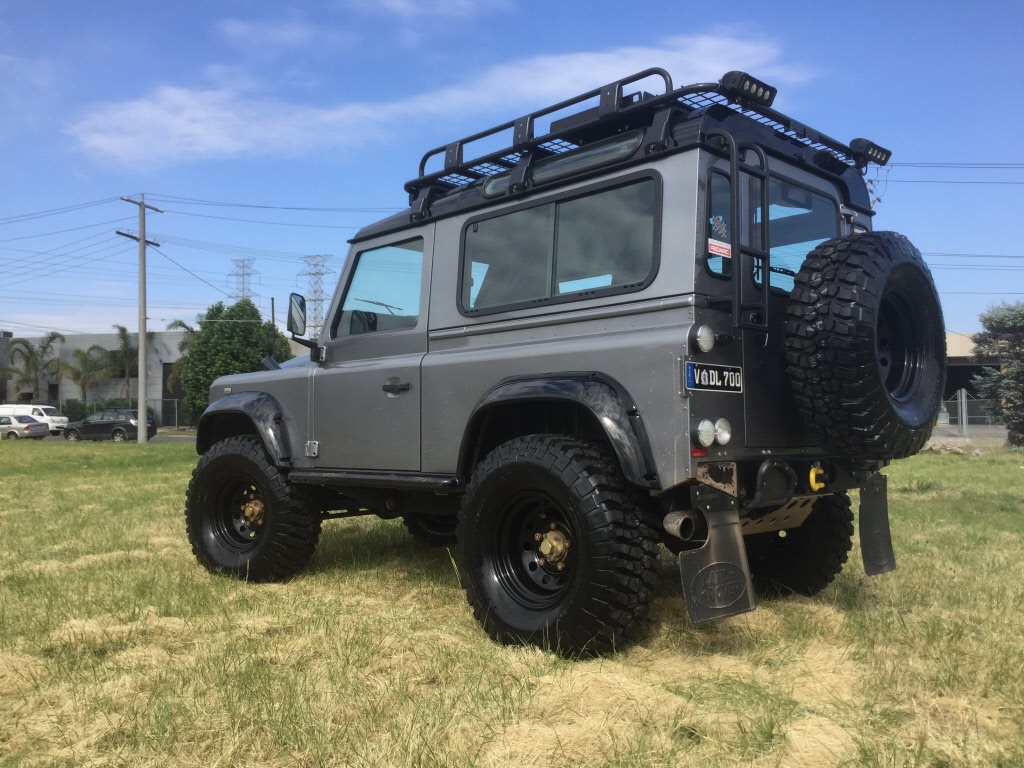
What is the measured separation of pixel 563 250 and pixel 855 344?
1527mm

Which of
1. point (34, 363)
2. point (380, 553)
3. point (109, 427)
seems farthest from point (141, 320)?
point (380, 553)

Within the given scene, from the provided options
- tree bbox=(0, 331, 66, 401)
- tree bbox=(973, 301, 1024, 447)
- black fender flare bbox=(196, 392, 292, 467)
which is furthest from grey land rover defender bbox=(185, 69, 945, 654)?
tree bbox=(0, 331, 66, 401)

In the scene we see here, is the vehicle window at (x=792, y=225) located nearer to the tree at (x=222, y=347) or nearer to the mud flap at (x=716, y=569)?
the mud flap at (x=716, y=569)

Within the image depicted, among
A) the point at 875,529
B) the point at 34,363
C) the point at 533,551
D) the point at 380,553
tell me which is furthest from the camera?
the point at 34,363

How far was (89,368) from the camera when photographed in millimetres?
50188

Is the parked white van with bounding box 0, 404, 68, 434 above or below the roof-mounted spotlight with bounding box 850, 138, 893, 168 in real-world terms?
below

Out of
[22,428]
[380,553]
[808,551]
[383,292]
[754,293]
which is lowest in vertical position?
[22,428]

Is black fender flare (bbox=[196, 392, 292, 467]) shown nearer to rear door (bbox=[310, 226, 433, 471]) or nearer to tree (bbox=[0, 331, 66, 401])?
rear door (bbox=[310, 226, 433, 471])

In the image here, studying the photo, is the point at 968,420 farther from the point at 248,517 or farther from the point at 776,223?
the point at 248,517

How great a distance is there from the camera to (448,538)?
6805 millimetres

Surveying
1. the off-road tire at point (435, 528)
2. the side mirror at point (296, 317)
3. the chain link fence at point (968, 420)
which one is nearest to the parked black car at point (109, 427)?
the chain link fence at point (968, 420)

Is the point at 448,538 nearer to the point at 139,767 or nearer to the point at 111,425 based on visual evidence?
the point at 139,767

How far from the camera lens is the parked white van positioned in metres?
37.3

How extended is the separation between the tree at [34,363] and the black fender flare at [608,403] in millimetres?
54548
